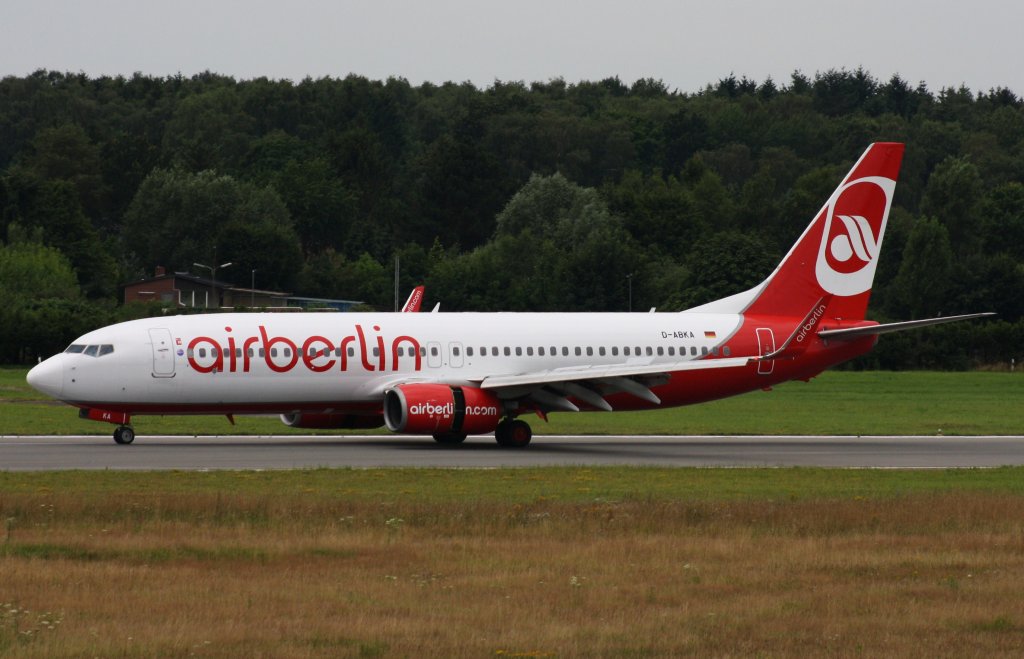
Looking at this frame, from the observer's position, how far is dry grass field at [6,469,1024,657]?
1634 cm

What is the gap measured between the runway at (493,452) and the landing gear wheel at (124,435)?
0.84ft

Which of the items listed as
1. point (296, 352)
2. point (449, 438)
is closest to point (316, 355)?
point (296, 352)

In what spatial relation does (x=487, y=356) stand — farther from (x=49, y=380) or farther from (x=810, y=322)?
(x=49, y=380)

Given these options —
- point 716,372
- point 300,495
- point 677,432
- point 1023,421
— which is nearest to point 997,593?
point 300,495

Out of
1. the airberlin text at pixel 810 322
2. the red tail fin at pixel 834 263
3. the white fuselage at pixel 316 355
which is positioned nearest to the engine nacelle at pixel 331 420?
the white fuselage at pixel 316 355

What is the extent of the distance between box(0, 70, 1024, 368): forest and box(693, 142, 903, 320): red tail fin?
4852cm

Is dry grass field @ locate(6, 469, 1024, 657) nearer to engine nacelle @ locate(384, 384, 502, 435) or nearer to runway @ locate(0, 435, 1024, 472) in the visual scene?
runway @ locate(0, 435, 1024, 472)

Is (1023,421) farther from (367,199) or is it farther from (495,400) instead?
(367,199)

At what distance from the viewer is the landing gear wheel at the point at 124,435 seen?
140ft

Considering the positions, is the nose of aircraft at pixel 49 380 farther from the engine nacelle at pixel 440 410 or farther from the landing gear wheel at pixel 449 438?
the landing gear wheel at pixel 449 438

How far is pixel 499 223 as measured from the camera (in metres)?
148

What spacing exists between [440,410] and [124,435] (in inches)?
330

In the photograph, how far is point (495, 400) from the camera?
4375 centimetres

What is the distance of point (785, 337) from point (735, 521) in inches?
950
